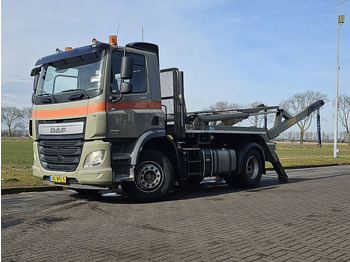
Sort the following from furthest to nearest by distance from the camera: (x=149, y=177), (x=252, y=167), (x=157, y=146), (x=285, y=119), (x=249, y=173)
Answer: (x=285, y=119) < (x=252, y=167) < (x=249, y=173) < (x=157, y=146) < (x=149, y=177)

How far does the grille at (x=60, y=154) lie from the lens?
26.0 ft

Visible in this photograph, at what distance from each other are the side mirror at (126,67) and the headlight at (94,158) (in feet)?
5.11

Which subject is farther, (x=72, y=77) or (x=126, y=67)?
(x=72, y=77)

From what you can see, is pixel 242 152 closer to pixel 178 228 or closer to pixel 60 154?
pixel 60 154

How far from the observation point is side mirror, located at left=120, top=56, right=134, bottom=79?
7695mm

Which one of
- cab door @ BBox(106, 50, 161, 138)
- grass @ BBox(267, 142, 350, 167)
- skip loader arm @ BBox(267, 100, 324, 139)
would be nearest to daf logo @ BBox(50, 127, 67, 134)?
cab door @ BBox(106, 50, 161, 138)

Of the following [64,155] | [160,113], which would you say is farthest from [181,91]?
[64,155]

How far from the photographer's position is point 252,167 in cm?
1168

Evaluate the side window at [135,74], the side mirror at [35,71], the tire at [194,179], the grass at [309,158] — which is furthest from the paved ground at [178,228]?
the grass at [309,158]

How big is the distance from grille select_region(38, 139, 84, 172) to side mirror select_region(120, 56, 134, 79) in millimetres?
1584

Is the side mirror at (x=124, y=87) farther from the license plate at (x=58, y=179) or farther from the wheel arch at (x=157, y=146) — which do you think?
the license plate at (x=58, y=179)

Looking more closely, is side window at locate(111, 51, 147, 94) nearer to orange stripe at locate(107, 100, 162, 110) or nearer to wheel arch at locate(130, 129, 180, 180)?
orange stripe at locate(107, 100, 162, 110)

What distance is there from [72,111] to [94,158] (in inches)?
43.1

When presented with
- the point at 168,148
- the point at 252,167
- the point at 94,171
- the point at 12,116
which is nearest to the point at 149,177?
the point at 168,148
